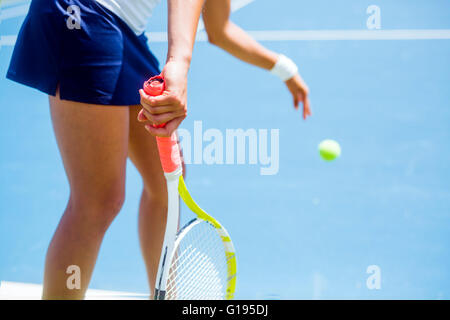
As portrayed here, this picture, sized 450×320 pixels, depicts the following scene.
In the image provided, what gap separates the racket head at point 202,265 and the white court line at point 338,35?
160 cm

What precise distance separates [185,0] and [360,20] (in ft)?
7.01

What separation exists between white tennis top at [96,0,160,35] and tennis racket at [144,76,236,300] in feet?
0.81

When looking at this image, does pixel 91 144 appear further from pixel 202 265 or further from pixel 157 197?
pixel 202 265

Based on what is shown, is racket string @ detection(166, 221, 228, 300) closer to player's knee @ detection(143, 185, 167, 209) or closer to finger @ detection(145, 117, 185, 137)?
player's knee @ detection(143, 185, 167, 209)

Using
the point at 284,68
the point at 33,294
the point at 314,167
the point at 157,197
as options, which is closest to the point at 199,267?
the point at 157,197

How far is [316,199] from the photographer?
7.75 ft

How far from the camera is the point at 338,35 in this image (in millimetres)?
2680

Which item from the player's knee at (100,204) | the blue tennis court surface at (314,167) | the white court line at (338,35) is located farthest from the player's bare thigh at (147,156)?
the white court line at (338,35)

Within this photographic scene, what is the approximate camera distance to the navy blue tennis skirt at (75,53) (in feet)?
2.76

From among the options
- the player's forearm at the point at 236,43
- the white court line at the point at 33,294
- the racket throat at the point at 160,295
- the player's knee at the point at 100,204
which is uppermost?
the player's forearm at the point at 236,43

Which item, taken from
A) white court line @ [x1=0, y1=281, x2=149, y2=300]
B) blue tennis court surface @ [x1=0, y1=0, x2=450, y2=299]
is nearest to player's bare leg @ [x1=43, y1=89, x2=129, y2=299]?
white court line @ [x1=0, y1=281, x2=149, y2=300]

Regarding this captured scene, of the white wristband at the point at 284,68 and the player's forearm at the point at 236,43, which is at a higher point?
the player's forearm at the point at 236,43

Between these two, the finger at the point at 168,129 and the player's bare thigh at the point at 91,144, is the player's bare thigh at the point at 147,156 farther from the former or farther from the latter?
the finger at the point at 168,129

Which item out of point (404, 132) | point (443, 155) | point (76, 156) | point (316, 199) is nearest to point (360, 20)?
point (404, 132)
